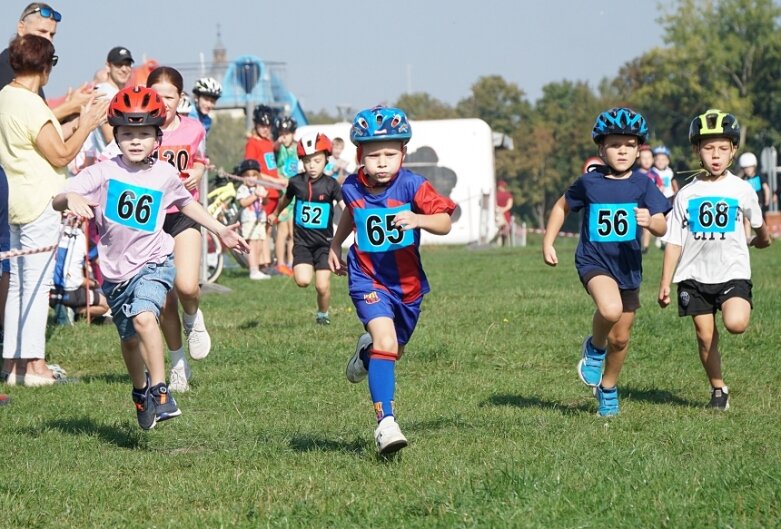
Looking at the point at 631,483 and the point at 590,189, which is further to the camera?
the point at 590,189

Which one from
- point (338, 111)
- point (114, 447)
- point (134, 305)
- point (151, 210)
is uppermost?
point (338, 111)

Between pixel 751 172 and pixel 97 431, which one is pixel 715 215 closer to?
pixel 97 431

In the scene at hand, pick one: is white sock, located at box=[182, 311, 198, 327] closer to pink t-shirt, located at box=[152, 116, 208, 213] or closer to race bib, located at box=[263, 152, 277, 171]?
pink t-shirt, located at box=[152, 116, 208, 213]

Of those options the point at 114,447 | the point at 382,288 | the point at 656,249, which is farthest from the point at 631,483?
the point at 656,249

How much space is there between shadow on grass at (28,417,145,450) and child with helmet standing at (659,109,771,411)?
12.0 feet

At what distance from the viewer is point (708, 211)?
28.5 feet

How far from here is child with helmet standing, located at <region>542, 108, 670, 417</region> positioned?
26.7 feet

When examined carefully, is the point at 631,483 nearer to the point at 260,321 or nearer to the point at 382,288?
the point at 382,288

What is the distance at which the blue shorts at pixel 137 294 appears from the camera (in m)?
7.20

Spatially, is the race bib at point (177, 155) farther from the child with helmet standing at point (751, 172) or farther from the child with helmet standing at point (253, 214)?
the child with helmet standing at point (751, 172)

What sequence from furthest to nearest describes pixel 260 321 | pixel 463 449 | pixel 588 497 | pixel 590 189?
pixel 260 321 → pixel 590 189 → pixel 463 449 → pixel 588 497

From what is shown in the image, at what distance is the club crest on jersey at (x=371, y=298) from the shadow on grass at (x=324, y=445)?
795mm

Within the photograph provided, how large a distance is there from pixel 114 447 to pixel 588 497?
3035mm

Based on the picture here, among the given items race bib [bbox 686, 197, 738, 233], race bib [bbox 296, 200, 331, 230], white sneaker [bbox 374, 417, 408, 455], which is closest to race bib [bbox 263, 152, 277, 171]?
race bib [bbox 296, 200, 331, 230]
